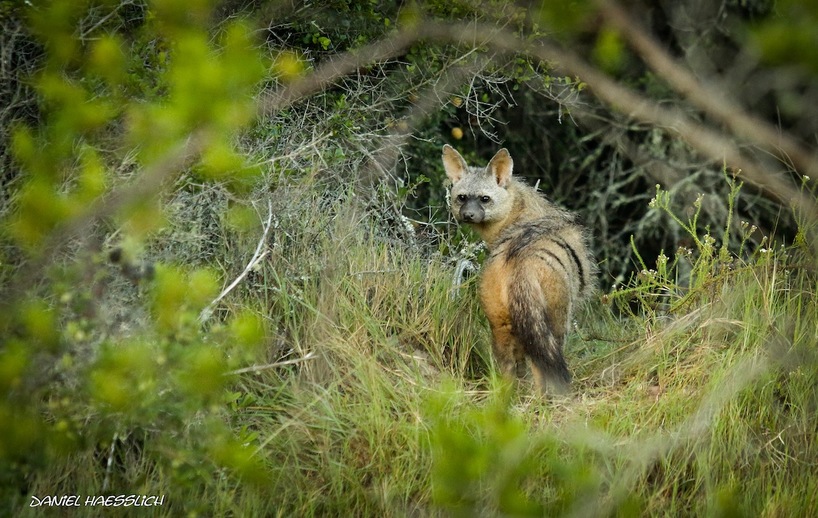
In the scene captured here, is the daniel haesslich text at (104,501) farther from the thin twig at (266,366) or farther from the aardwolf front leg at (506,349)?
the aardwolf front leg at (506,349)

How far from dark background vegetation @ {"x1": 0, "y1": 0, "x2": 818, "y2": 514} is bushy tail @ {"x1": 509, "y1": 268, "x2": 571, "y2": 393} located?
1.27 feet

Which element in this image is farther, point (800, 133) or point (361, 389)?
point (800, 133)

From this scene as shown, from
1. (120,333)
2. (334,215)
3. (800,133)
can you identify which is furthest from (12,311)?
(800,133)

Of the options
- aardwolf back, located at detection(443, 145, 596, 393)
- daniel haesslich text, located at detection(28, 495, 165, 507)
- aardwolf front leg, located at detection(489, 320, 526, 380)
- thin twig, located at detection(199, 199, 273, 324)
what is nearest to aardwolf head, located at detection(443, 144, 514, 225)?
aardwolf back, located at detection(443, 145, 596, 393)

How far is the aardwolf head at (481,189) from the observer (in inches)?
264

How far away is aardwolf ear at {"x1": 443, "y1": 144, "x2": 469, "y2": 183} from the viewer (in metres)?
6.98

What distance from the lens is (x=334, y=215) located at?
6113mm

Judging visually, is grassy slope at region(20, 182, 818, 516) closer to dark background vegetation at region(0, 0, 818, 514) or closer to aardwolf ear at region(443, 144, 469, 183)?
dark background vegetation at region(0, 0, 818, 514)

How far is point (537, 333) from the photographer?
5.44 m

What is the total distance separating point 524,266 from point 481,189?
1238mm

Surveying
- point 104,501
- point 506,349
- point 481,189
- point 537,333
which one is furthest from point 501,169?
point 104,501

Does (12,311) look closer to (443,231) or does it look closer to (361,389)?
(361,389)

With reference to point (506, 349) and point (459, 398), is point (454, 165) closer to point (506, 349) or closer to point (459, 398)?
point (506, 349)

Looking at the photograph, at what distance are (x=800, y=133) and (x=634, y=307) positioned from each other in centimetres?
244
